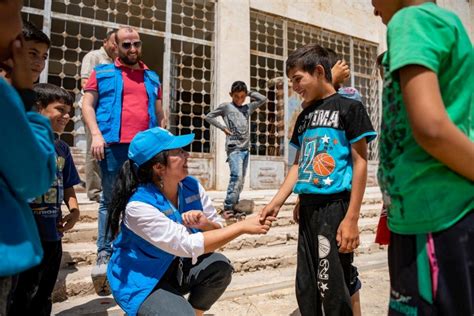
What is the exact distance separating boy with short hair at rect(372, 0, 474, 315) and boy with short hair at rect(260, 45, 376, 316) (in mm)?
767

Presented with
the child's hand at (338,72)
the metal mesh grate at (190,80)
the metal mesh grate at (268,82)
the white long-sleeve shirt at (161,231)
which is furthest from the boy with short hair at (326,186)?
the metal mesh grate at (268,82)

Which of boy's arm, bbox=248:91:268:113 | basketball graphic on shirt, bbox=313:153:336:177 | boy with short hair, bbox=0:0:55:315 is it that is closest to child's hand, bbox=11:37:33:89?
boy with short hair, bbox=0:0:55:315

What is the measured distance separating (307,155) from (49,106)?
5.18 feet

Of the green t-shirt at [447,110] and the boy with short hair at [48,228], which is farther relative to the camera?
the boy with short hair at [48,228]

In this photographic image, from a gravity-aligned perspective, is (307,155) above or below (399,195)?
above

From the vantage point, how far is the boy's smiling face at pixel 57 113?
2193 mm

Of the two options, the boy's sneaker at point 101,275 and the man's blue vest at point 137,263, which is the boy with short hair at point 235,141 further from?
the man's blue vest at point 137,263

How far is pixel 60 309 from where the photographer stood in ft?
8.35

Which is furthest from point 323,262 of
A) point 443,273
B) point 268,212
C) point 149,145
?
point 149,145

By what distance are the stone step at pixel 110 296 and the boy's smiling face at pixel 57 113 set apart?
1238 mm

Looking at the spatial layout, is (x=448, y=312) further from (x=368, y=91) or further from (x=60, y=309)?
(x=368, y=91)

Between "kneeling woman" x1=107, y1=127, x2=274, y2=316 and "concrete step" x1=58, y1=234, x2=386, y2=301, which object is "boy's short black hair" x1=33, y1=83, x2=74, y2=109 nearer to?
"kneeling woman" x1=107, y1=127, x2=274, y2=316

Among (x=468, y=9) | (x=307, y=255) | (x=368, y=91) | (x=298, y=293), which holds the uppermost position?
(x=468, y=9)

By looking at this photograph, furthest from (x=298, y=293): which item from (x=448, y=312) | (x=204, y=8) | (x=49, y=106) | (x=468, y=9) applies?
(x=468, y=9)
